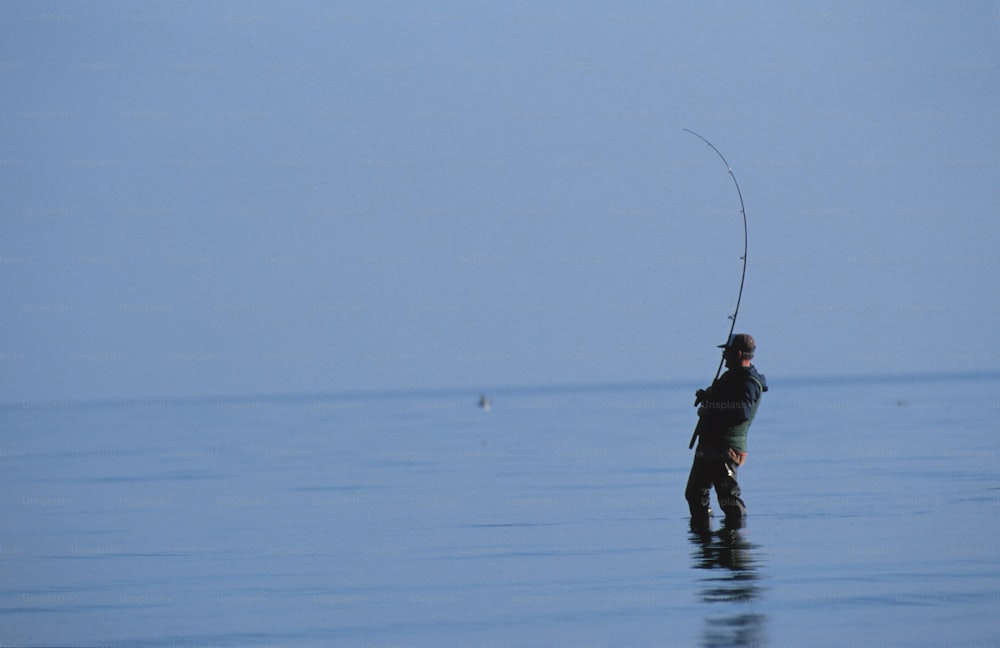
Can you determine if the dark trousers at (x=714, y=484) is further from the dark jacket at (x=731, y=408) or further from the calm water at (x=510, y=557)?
the calm water at (x=510, y=557)

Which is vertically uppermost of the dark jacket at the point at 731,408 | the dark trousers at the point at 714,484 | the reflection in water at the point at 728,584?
the dark jacket at the point at 731,408

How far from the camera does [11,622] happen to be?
9.93m

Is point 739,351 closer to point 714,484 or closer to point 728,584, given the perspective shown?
point 714,484

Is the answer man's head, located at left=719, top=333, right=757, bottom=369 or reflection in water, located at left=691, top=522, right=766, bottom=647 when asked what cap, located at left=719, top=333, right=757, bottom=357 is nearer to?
man's head, located at left=719, top=333, right=757, bottom=369

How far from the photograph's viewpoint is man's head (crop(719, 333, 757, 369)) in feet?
44.1

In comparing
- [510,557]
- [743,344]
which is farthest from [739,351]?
[510,557]

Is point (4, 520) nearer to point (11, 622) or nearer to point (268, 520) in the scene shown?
point (268, 520)

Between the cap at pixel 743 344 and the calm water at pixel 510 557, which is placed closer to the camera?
the calm water at pixel 510 557

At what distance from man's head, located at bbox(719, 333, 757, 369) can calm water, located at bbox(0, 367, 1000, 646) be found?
4.67 feet

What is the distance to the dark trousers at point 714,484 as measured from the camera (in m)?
13.7

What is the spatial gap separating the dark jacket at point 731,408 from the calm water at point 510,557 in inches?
31.6

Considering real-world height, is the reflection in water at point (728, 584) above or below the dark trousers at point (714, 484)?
below

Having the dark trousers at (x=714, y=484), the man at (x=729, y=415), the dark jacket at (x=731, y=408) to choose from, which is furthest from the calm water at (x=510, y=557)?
the dark jacket at (x=731, y=408)

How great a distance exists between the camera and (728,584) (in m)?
10.4
